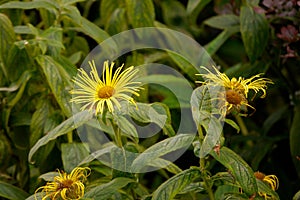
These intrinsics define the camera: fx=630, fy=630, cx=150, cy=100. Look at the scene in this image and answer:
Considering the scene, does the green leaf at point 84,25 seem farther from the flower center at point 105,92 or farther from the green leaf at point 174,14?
the green leaf at point 174,14

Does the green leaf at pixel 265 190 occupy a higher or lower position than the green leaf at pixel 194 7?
lower

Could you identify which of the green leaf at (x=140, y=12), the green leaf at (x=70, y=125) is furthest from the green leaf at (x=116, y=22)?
the green leaf at (x=70, y=125)

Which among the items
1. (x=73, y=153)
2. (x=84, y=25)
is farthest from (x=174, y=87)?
(x=73, y=153)

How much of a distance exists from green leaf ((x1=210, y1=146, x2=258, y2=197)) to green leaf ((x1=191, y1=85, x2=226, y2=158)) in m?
0.03

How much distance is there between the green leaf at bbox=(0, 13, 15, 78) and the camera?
1.12m

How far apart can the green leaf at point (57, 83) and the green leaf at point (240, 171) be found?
30 centimetres

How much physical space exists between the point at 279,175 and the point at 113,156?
599 mm

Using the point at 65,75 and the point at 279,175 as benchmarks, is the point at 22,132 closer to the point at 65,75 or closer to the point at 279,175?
the point at 65,75

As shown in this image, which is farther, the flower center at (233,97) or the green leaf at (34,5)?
the green leaf at (34,5)

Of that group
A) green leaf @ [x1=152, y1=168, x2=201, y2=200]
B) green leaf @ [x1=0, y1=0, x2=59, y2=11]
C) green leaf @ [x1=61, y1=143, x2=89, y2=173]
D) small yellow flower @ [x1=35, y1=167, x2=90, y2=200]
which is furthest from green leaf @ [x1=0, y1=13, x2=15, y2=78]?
green leaf @ [x1=152, y1=168, x2=201, y2=200]

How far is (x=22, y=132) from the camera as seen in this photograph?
3.98 feet

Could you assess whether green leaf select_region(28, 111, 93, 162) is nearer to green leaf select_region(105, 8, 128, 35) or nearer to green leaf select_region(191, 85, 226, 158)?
green leaf select_region(191, 85, 226, 158)

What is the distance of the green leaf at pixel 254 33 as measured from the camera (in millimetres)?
1209

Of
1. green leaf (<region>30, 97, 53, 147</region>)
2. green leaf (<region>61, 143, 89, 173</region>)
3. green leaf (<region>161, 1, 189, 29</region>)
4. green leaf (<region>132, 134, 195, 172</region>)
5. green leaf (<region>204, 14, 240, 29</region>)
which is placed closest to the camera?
green leaf (<region>132, 134, 195, 172</region>)
